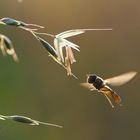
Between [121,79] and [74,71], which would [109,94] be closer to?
[121,79]

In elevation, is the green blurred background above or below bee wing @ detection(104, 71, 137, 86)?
above

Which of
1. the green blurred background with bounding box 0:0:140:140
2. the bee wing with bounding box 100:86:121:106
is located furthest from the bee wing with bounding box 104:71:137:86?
the green blurred background with bounding box 0:0:140:140

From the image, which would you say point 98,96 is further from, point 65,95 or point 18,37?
point 18,37

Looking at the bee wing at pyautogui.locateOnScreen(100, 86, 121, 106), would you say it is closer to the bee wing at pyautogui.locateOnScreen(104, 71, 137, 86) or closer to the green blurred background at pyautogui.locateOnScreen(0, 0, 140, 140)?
the bee wing at pyautogui.locateOnScreen(104, 71, 137, 86)

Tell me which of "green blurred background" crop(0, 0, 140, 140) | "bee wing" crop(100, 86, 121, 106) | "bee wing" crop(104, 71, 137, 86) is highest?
"green blurred background" crop(0, 0, 140, 140)

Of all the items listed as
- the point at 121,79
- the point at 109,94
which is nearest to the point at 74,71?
the point at 109,94
